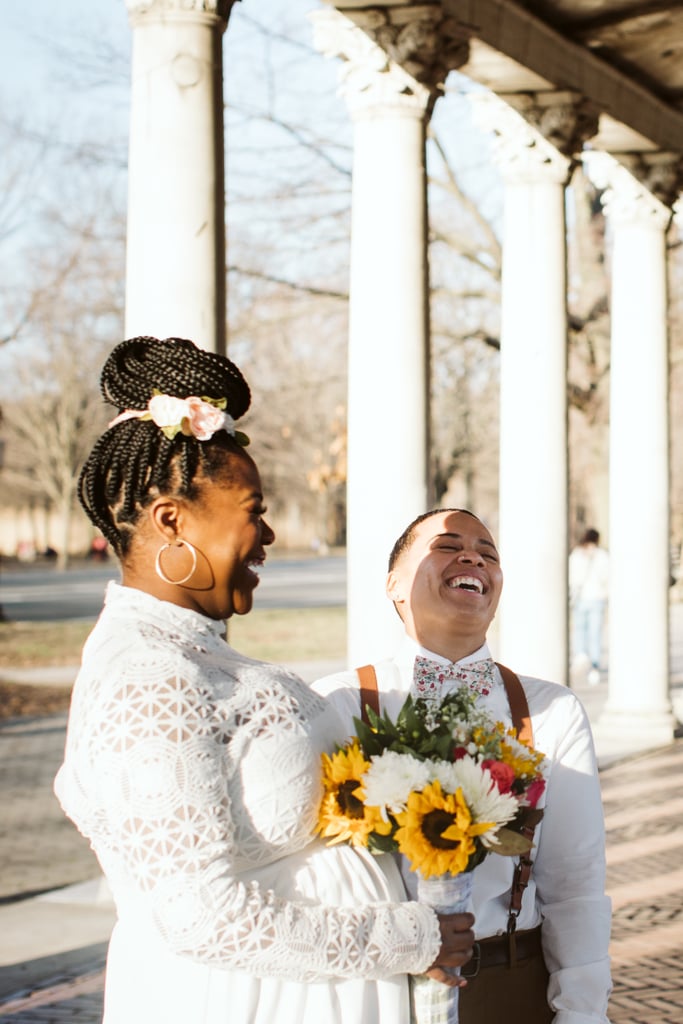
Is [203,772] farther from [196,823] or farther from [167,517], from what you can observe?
[167,517]

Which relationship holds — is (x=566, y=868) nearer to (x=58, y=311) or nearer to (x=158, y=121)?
(x=158, y=121)

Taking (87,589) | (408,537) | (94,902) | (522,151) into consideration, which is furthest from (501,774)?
(87,589)

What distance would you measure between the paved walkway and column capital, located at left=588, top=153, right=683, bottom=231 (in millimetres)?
6594

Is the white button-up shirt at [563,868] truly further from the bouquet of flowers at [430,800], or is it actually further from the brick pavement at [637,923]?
the brick pavement at [637,923]

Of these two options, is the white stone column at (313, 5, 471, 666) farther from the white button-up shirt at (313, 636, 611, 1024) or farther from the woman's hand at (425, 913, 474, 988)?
the woman's hand at (425, 913, 474, 988)

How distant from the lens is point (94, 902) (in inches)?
408

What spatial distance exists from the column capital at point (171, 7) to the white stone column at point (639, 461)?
9889mm

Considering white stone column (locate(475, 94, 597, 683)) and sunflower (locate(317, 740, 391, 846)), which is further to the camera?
white stone column (locate(475, 94, 597, 683))

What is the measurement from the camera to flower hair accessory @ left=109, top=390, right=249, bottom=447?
316 centimetres

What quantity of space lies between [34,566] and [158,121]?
75183 mm

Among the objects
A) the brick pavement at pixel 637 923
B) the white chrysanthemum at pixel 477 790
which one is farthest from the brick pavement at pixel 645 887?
the white chrysanthemum at pixel 477 790

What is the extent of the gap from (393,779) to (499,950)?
96 centimetres

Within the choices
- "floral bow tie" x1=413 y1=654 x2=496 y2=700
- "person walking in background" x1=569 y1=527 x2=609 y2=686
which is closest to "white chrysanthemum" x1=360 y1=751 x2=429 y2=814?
"floral bow tie" x1=413 y1=654 x2=496 y2=700

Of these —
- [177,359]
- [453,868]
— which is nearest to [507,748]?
[453,868]
